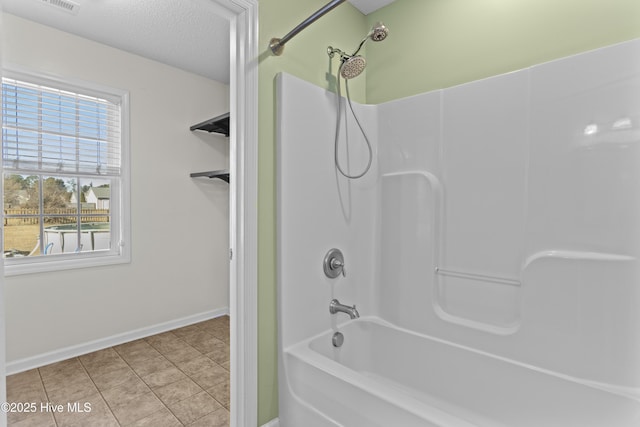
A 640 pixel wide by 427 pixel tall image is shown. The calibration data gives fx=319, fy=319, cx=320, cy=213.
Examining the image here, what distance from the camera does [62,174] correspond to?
2572mm

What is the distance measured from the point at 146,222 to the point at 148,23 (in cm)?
165

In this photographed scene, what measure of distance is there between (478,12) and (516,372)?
6.03 feet

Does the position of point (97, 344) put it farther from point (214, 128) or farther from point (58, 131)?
point (214, 128)

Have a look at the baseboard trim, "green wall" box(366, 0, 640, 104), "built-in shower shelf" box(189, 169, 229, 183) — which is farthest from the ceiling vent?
the baseboard trim

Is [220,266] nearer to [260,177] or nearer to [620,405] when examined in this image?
[260,177]

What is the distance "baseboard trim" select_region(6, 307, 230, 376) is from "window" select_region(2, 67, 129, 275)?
658 mm

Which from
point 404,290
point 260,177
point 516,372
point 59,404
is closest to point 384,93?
point 260,177

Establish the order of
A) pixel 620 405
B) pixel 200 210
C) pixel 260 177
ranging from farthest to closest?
pixel 200 210 < pixel 260 177 < pixel 620 405

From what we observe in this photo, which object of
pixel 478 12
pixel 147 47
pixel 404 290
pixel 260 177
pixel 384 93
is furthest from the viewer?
pixel 147 47

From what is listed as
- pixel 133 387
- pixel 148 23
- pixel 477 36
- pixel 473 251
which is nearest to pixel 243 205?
pixel 473 251

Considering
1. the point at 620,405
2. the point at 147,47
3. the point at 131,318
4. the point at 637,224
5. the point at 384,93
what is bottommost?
the point at 131,318

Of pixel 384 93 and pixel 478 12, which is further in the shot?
pixel 384 93

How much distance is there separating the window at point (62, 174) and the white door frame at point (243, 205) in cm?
188

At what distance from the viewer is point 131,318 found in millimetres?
2873
